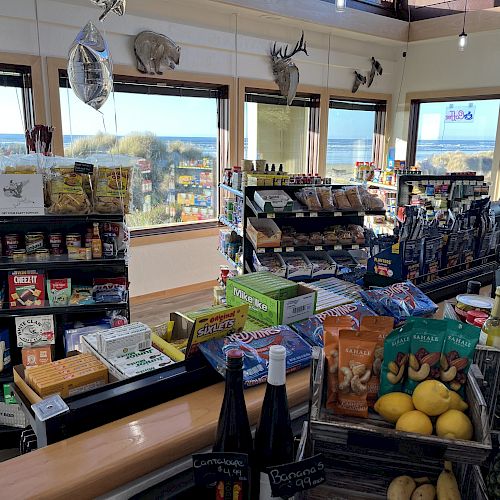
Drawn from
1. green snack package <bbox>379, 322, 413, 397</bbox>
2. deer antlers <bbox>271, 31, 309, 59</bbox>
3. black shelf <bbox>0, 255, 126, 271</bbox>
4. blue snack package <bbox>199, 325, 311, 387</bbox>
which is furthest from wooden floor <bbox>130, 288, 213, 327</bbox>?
green snack package <bbox>379, 322, 413, 397</bbox>

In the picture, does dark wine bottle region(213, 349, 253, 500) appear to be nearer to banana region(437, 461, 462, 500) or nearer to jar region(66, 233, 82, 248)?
banana region(437, 461, 462, 500)

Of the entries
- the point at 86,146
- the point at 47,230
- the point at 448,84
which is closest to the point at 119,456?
the point at 47,230

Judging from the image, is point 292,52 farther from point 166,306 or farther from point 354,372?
point 354,372

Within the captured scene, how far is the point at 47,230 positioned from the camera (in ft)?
11.2

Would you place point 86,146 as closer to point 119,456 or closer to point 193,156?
point 193,156

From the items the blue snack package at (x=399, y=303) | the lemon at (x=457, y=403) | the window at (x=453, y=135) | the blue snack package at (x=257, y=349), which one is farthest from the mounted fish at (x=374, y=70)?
the lemon at (x=457, y=403)

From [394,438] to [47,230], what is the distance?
3.09 metres

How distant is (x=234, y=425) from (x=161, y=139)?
17.5ft

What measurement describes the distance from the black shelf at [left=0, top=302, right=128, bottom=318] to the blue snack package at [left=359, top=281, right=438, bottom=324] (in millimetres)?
2104

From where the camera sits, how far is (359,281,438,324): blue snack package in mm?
1641

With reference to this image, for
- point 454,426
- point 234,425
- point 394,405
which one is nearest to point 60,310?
point 234,425

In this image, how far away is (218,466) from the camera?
890 millimetres

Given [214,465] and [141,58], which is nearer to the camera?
[214,465]

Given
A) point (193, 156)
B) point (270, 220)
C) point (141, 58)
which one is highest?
point (141, 58)
